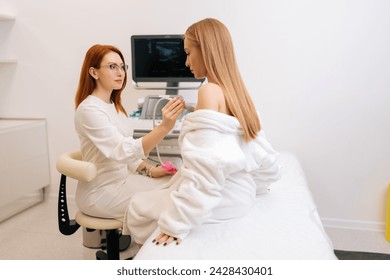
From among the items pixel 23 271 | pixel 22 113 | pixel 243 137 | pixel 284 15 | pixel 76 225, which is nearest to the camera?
pixel 23 271

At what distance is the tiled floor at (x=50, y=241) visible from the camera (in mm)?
2289

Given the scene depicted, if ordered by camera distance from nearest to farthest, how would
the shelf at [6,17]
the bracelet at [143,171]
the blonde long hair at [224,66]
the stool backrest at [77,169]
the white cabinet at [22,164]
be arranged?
the blonde long hair at [224,66] → the stool backrest at [77,169] → the bracelet at [143,171] → the white cabinet at [22,164] → the shelf at [6,17]

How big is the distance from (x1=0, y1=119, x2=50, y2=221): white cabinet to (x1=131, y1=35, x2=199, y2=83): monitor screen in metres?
1.04

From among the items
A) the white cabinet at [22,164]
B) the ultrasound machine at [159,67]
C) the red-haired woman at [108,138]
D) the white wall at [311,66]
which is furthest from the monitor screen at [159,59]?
the white cabinet at [22,164]

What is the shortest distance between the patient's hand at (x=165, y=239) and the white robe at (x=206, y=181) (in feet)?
0.05

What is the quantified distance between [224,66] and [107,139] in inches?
26.2

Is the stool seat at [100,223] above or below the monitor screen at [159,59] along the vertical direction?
below

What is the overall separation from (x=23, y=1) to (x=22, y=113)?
906 mm

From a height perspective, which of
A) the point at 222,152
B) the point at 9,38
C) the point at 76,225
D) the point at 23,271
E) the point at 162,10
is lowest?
the point at 76,225

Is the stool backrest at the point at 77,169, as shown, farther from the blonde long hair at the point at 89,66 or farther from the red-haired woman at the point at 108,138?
the blonde long hair at the point at 89,66

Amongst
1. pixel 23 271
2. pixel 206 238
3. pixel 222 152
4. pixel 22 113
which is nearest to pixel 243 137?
pixel 222 152

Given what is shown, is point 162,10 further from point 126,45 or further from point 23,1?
point 23,1

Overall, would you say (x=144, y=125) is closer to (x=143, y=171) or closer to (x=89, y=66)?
(x=143, y=171)

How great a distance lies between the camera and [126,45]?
286cm
